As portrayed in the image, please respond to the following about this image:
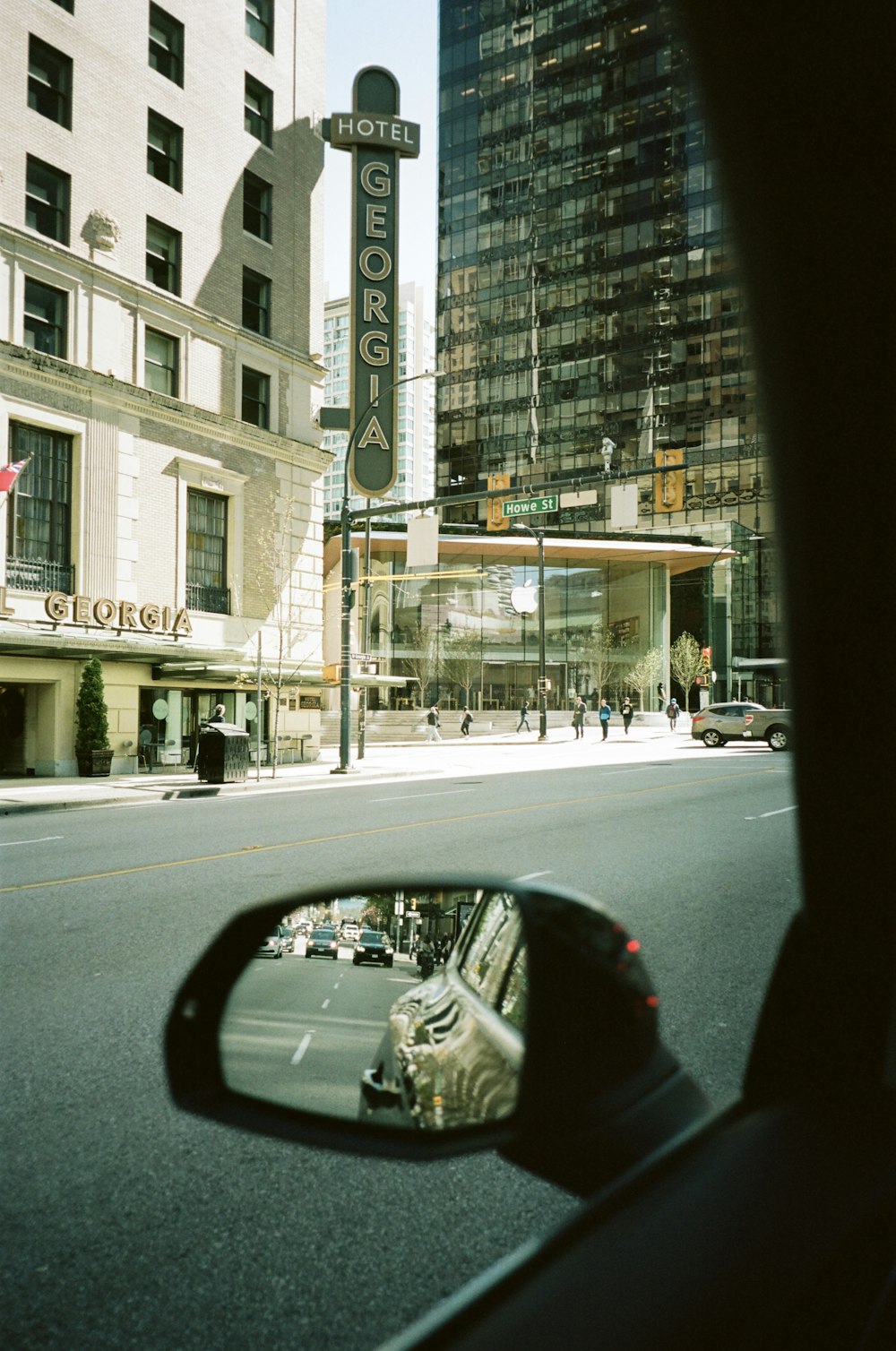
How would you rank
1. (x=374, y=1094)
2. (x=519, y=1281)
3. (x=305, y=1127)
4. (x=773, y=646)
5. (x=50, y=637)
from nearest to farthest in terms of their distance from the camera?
(x=519, y=1281) < (x=305, y=1127) < (x=374, y=1094) < (x=773, y=646) < (x=50, y=637)

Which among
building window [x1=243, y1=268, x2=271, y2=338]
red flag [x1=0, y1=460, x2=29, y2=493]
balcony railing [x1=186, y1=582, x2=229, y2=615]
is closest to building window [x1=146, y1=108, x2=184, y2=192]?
building window [x1=243, y1=268, x2=271, y2=338]

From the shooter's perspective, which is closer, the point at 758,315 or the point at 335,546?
the point at 758,315

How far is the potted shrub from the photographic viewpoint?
71.7 feet

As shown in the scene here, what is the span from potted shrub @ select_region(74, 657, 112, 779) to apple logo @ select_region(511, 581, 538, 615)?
36.3 m

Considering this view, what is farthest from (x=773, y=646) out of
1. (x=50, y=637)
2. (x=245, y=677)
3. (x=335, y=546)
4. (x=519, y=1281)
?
(x=335, y=546)

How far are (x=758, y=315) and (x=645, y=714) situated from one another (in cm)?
5941

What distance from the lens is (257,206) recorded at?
27.5 metres

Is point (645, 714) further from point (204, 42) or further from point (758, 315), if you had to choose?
point (758, 315)

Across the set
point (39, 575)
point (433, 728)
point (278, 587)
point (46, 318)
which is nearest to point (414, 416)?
point (433, 728)

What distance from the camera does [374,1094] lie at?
1555 millimetres

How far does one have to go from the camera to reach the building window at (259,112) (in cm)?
2681

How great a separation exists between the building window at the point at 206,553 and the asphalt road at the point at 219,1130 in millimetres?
15962

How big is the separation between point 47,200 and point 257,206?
24.3 ft

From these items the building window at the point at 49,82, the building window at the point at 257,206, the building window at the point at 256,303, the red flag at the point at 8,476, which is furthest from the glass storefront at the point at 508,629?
the red flag at the point at 8,476
